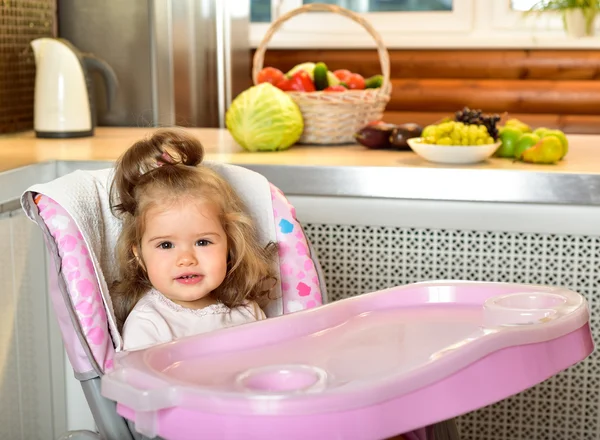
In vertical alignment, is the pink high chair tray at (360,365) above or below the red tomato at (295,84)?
below

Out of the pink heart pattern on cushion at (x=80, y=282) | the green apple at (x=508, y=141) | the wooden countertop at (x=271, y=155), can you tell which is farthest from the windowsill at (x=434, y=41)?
the pink heart pattern on cushion at (x=80, y=282)

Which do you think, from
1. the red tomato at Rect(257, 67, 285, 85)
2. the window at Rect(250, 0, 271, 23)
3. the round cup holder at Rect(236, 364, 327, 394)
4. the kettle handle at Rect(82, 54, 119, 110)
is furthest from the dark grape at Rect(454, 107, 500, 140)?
the window at Rect(250, 0, 271, 23)

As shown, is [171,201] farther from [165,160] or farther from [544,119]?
[544,119]

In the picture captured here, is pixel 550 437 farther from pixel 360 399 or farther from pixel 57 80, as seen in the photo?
pixel 57 80

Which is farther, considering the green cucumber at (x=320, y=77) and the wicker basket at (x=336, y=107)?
the green cucumber at (x=320, y=77)

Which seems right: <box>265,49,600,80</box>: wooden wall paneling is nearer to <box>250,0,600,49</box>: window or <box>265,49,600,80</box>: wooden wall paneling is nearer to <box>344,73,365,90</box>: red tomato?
<box>250,0,600,49</box>: window

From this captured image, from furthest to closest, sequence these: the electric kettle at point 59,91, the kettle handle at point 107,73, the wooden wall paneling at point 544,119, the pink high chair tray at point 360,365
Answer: the wooden wall paneling at point 544,119 → the kettle handle at point 107,73 → the electric kettle at point 59,91 → the pink high chair tray at point 360,365

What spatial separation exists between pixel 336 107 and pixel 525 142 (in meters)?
0.46

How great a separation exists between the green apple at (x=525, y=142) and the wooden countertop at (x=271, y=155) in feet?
0.13

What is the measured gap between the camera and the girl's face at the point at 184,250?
1.39 m

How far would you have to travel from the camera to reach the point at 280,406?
840mm

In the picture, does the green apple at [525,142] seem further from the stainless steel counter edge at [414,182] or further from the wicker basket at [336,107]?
the wicker basket at [336,107]

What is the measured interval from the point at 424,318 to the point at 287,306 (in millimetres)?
344

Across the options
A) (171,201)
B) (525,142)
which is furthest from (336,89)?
(171,201)
